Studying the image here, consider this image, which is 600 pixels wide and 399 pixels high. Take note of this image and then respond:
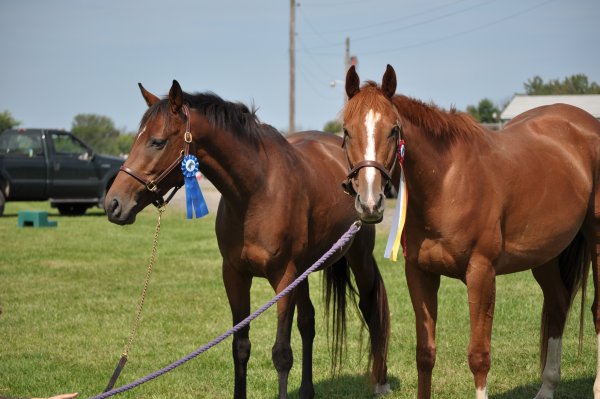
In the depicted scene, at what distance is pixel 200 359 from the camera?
6.82 metres

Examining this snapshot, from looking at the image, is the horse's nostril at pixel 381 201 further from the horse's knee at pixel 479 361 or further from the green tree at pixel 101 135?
the green tree at pixel 101 135

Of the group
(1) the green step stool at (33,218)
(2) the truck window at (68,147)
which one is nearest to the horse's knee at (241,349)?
(1) the green step stool at (33,218)

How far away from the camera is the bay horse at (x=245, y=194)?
4.75 meters

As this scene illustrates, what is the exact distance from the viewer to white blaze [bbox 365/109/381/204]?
12.9 ft

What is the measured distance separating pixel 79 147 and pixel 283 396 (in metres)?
17.0

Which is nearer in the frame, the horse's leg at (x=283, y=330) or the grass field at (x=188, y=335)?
the horse's leg at (x=283, y=330)

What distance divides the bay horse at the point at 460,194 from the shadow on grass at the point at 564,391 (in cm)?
128

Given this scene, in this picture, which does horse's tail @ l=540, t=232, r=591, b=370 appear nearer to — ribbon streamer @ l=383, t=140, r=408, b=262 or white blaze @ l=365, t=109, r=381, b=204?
ribbon streamer @ l=383, t=140, r=408, b=262

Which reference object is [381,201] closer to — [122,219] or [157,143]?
[157,143]

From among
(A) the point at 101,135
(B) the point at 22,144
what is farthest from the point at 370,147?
(A) the point at 101,135

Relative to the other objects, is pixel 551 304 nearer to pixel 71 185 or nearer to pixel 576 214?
pixel 576 214

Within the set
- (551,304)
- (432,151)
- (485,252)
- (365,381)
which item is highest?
(432,151)

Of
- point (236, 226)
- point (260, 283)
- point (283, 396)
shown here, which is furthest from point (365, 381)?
point (260, 283)

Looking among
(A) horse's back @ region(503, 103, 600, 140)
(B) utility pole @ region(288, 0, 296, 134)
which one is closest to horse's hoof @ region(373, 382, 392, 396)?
(A) horse's back @ region(503, 103, 600, 140)
